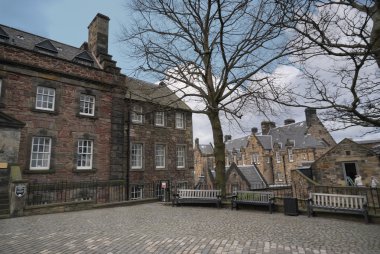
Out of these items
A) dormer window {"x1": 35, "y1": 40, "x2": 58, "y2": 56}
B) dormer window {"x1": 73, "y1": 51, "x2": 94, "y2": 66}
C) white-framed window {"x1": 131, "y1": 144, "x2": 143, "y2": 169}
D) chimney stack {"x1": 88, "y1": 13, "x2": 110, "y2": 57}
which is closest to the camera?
dormer window {"x1": 35, "y1": 40, "x2": 58, "y2": 56}

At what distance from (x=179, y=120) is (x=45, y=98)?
1215cm

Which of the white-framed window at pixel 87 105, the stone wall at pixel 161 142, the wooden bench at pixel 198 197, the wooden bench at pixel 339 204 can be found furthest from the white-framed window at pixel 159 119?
the wooden bench at pixel 339 204

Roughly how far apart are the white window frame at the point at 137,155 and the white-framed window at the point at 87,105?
4.56 meters

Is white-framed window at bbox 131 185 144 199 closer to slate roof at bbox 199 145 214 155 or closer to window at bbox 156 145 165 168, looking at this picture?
window at bbox 156 145 165 168

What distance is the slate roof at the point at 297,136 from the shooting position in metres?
41.4

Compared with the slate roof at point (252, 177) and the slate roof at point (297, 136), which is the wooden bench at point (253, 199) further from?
the slate roof at point (297, 136)

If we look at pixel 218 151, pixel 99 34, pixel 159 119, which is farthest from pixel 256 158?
pixel 218 151

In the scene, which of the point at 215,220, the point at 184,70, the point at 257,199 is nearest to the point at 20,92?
the point at 184,70

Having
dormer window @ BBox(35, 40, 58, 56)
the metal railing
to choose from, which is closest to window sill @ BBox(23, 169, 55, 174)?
the metal railing

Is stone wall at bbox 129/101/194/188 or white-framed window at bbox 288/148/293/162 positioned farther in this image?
white-framed window at bbox 288/148/293/162

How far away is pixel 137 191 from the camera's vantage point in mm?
20391

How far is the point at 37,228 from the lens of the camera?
799cm

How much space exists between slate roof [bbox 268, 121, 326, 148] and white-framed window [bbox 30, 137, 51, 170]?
36.9m

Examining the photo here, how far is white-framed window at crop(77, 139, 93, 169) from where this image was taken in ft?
55.3
